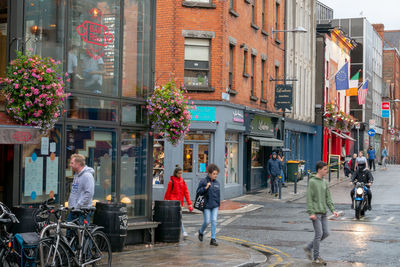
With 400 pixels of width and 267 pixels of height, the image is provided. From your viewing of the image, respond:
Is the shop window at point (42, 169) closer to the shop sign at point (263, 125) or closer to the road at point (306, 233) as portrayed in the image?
the road at point (306, 233)

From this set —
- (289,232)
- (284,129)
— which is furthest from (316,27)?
(289,232)

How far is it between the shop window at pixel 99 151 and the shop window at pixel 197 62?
43.8ft

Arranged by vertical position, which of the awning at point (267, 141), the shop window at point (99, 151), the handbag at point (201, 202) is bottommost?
the handbag at point (201, 202)

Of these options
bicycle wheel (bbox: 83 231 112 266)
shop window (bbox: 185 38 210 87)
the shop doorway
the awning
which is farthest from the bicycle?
the awning

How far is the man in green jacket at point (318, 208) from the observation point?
11312 millimetres

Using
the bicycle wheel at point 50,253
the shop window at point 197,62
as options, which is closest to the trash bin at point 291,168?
the shop window at point 197,62

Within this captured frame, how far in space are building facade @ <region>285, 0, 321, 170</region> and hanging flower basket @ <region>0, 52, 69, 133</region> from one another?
1076 inches

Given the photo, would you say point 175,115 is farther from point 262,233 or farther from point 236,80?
point 236,80

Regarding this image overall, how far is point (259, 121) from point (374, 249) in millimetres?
18463

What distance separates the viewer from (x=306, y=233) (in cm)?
1580

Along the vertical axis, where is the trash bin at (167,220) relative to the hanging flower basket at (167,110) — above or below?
below

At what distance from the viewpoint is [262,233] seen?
628 inches

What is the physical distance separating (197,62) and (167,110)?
1278 cm

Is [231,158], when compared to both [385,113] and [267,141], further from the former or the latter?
[385,113]
